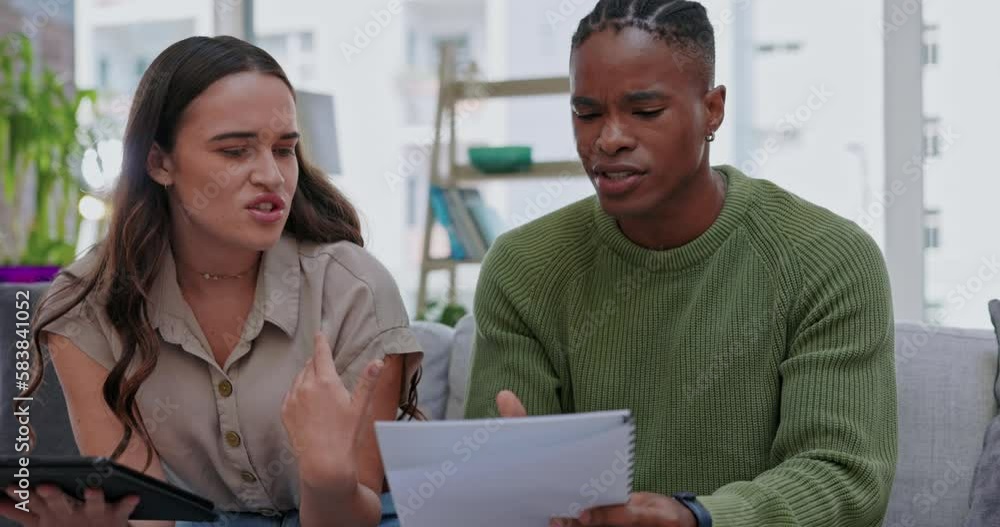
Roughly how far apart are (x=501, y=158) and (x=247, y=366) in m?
1.72

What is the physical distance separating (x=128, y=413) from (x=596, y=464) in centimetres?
82

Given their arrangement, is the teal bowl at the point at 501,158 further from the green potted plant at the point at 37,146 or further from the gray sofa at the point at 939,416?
the green potted plant at the point at 37,146

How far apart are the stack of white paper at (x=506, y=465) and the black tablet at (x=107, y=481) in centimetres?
30

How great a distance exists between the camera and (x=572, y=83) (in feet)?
4.96

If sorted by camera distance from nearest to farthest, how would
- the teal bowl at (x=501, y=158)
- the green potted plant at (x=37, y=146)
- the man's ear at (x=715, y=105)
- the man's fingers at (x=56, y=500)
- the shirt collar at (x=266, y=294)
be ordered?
1. the man's fingers at (x=56, y=500)
2. the man's ear at (x=715, y=105)
3. the shirt collar at (x=266, y=294)
4. the teal bowl at (x=501, y=158)
5. the green potted plant at (x=37, y=146)

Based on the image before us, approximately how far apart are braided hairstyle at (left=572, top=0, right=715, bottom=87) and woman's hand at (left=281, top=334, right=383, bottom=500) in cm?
58

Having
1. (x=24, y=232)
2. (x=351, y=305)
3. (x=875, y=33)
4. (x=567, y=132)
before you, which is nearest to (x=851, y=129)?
(x=875, y=33)

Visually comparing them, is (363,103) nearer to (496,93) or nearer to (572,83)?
(496,93)

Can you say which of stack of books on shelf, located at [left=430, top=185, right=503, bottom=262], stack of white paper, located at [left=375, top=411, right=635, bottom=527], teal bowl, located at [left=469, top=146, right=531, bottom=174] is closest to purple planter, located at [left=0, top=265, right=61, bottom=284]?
stack of books on shelf, located at [left=430, top=185, right=503, bottom=262]

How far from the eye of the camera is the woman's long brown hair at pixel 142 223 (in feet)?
5.16

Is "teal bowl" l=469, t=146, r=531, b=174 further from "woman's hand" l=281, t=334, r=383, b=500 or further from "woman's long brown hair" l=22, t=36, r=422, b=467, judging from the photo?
"woman's hand" l=281, t=334, r=383, b=500

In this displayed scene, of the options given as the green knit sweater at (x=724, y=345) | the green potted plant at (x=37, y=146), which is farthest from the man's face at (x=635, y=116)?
the green potted plant at (x=37, y=146)

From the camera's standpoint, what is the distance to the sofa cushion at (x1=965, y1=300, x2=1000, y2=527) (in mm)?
1582

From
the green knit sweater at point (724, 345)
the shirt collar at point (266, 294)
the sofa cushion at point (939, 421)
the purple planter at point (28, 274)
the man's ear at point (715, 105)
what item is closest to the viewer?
the green knit sweater at point (724, 345)
